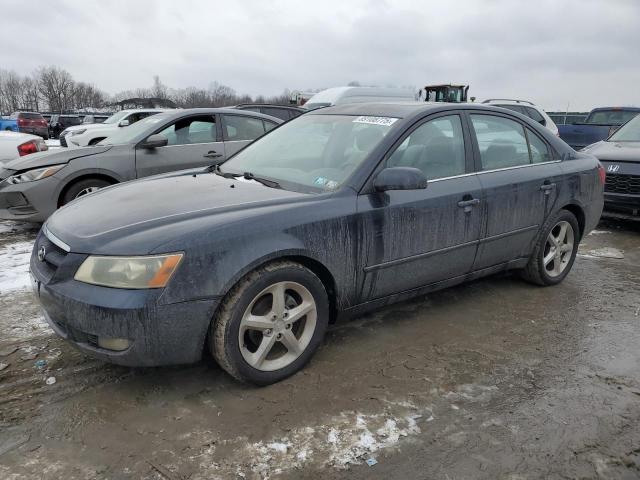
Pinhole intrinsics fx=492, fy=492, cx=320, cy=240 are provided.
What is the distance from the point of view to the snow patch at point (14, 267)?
4180 mm

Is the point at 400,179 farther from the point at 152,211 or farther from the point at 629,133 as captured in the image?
the point at 629,133

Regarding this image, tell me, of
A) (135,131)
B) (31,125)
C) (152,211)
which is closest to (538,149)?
(152,211)

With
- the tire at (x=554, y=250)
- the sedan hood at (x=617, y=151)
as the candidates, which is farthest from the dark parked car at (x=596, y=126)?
the tire at (x=554, y=250)

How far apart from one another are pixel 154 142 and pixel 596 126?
11308mm

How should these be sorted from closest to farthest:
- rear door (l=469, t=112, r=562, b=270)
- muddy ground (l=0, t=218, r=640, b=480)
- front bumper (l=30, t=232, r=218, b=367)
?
muddy ground (l=0, t=218, r=640, b=480)
front bumper (l=30, t=232, r=218, b=367)
rear door (l=469, t=112, r=562, b=270)

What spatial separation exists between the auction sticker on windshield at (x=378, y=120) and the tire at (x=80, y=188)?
3911mm

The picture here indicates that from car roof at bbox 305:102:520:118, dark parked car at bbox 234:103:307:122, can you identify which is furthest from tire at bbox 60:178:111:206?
dark parked car at bbox 234:103:307:122

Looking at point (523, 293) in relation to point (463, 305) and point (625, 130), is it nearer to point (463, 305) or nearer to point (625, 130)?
point (463, 305)

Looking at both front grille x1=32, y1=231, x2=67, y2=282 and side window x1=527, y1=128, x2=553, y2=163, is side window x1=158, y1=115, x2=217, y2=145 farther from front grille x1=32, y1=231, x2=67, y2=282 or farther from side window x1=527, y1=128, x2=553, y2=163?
side window x1=527, y1=128, x2=553, y2=163

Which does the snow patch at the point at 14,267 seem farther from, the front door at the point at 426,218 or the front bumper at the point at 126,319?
the front door at the point at 426,218

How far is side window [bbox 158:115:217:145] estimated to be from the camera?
6461 mm

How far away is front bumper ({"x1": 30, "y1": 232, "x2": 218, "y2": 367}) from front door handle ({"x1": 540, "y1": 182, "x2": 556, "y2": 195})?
114 inches

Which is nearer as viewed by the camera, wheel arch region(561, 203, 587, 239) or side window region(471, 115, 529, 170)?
side window region(471, 115, 529, 170)

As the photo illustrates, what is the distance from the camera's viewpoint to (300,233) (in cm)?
275
